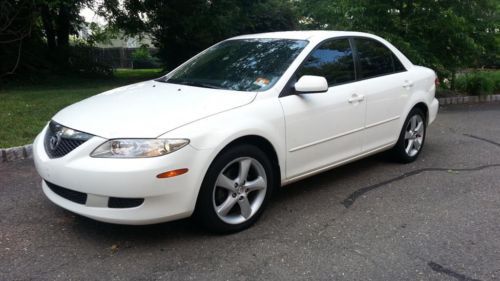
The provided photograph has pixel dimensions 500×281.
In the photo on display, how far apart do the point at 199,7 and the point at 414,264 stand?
12.2 meters

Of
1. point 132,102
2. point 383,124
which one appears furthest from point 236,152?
point 383,124

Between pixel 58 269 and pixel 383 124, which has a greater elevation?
pixel 383 124

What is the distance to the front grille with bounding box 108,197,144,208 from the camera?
133 inches

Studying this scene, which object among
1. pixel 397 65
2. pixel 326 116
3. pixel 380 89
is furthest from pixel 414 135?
pixel 326 116

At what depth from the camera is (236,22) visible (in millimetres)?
15430

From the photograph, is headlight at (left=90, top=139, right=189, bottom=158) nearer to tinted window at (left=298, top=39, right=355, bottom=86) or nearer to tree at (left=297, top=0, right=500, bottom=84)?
tinted window at (left=298, top=39, right=355, bottom=86)

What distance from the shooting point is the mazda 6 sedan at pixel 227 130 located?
3.38 metres

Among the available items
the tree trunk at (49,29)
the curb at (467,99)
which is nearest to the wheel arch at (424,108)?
the curb at (467,99)

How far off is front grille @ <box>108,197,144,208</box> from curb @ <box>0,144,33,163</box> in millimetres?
3154

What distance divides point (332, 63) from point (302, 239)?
1867mm

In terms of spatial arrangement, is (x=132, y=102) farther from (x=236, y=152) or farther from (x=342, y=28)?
(x=342, y=28)

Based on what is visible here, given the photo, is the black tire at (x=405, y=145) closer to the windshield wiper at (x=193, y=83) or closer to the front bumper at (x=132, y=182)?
the windshield wiper at (x=193, y=83)

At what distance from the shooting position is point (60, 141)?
3650mm

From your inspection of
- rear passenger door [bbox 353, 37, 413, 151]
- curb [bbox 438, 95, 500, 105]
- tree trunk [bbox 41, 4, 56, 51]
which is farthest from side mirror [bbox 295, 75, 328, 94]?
tree trunk [bbox 41, 4, 56, 51]
